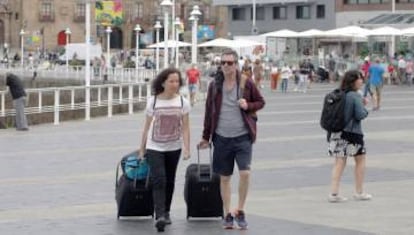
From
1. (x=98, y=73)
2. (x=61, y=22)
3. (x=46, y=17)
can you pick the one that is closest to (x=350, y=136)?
(x=98, y=73)

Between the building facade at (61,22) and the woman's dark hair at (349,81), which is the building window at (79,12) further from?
the woman's dark hair at (349,81)

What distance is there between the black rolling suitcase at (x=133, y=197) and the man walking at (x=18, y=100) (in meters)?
14.1

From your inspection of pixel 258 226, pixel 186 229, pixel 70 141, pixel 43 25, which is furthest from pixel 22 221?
pixel 43 25

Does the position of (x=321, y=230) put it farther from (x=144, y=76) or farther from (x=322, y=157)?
(x=144, y=76)

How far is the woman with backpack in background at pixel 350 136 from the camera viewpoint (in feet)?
40.8

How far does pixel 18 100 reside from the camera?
25281 millimetres

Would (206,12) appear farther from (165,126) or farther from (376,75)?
(165,126)

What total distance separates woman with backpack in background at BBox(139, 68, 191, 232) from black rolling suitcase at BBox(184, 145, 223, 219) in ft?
0.86

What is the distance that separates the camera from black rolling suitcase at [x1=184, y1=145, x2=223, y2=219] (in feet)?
36.2

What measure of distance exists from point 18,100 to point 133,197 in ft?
48.3

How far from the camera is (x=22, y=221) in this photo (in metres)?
11.4

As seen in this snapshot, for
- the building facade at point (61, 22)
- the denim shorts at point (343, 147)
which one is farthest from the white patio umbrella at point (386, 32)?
the building facade at point (61, 22)

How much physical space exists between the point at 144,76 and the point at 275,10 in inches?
1766

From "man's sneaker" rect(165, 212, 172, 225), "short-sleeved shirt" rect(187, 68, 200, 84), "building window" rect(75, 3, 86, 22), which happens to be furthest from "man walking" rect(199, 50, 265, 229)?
"building window" rect(75, 3, 86, 22)
